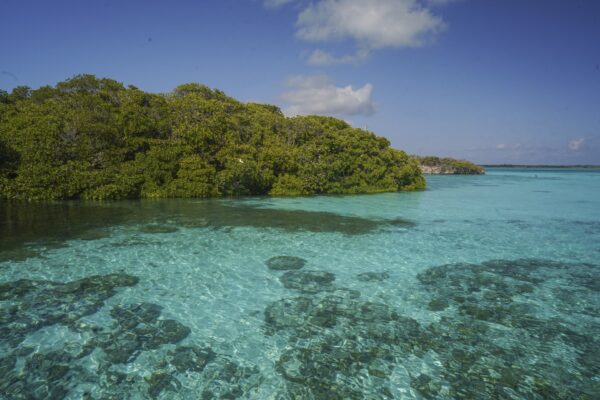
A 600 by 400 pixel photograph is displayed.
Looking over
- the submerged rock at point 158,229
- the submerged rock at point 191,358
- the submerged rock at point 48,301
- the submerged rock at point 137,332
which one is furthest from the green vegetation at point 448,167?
the submerged rock at point 191,358

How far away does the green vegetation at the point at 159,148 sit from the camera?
20953mm

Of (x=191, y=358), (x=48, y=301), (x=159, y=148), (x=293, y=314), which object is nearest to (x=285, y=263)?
(x=293, y=314)

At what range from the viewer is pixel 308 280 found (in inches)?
316

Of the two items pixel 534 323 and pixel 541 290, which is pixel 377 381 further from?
pixel 541 290

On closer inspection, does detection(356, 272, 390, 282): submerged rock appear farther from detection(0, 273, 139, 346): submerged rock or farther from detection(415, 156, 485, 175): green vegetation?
detection(415, 156, 485, 175): green vegetation

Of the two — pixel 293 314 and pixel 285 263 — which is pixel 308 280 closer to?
pixel 285 263

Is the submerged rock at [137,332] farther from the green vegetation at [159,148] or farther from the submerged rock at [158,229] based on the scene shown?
the green vegetation at [159,148]

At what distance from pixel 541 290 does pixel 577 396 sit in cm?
399

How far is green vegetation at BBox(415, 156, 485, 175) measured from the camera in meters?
85.1

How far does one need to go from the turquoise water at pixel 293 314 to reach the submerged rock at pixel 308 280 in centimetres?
7

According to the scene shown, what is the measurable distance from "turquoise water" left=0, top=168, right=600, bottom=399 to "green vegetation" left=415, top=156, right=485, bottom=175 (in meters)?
Result: 79.0

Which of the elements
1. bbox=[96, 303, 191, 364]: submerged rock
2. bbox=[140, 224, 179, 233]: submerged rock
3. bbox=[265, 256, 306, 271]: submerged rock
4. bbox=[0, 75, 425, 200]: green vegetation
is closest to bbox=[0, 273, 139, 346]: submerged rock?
bbox=[96, 303, 191, 364]: submerged rock

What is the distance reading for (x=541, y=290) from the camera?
753 centimetres

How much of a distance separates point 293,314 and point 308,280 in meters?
1.83
